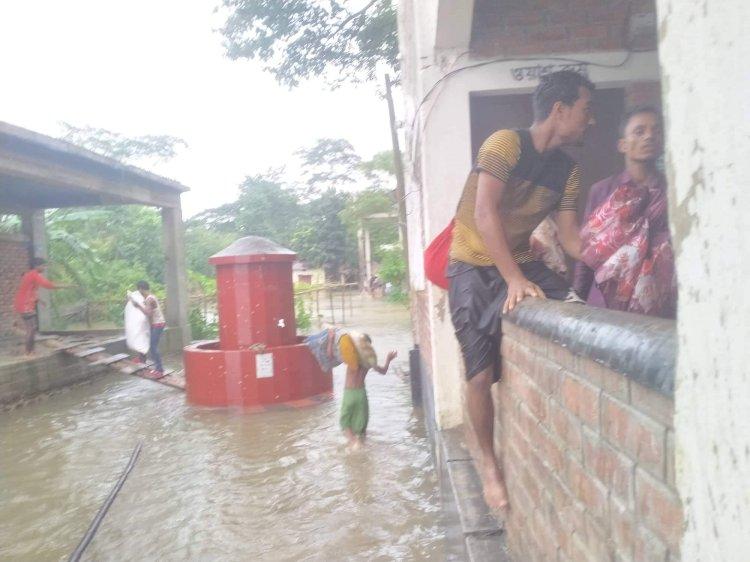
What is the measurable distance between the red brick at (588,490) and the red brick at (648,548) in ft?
0.63

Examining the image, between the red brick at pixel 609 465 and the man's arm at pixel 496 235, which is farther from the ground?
the man's arm at pixel 496 235

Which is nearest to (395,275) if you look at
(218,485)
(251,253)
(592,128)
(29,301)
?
(29,301)

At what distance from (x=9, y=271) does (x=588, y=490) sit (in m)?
13.2

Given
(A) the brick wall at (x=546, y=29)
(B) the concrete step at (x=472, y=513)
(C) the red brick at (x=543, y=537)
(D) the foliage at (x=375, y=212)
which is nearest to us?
(C) the red brick at (x=543, y=537)

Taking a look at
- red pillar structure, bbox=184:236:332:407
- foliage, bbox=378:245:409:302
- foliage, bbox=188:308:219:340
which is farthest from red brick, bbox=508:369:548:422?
foliage, bbox=378:245:409:302

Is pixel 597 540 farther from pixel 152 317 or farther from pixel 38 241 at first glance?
pixel 38 241

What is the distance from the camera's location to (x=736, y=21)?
75 cm

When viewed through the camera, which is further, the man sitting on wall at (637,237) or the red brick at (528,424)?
the man sitting on wall at (637,237)

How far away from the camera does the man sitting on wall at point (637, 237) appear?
2.52m

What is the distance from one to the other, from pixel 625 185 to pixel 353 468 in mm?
3738

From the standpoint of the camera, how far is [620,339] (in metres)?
1.24

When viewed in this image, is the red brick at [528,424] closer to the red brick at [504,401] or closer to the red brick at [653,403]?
the red brick at [504,401]

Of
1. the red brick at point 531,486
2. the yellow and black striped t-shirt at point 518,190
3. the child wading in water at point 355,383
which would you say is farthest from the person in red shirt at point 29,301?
the red brick at point 531,486

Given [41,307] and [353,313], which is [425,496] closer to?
[41,307]
